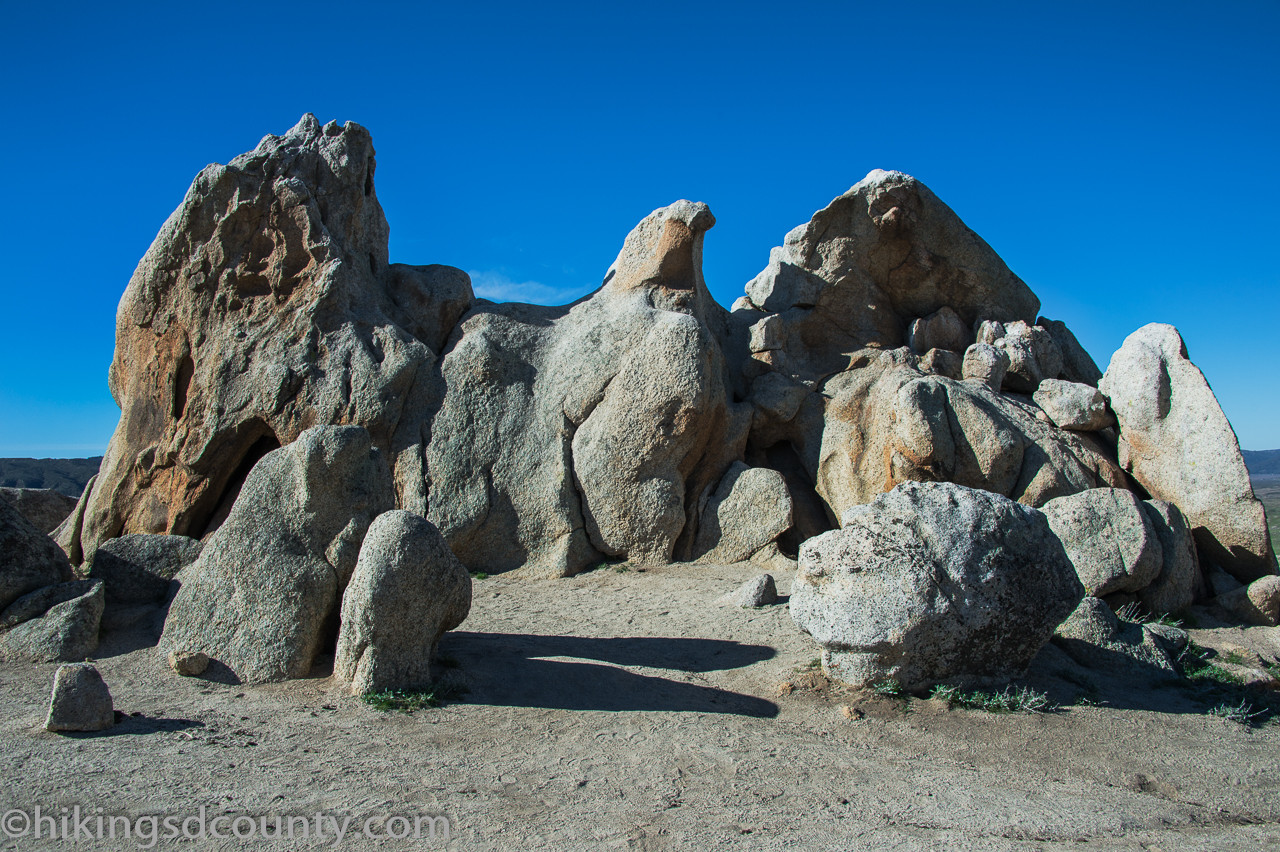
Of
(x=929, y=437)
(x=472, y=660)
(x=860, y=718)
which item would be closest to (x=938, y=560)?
(x=860, y=718)

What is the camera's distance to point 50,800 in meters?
4.43

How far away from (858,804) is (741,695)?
1.81 m

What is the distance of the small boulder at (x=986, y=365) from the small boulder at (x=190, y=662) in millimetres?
10709

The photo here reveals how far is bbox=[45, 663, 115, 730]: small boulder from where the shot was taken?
207 inches

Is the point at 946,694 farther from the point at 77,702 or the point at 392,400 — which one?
the point at 392,400

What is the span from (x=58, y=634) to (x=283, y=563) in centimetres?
214

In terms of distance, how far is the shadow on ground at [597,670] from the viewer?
247 inches

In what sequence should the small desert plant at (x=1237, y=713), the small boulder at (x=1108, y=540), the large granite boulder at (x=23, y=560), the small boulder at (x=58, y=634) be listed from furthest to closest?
1. the small boulder at (x=1108, y=540)
2. the large granite boulder at (x=23, y=560)
3. the small boulder at (x=58, y=634)
4. the small desert plant at (x=1237, y=713)

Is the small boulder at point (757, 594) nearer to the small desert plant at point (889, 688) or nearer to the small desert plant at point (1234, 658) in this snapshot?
the small desert plant at point (889, 688)

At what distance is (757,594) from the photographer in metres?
8.90

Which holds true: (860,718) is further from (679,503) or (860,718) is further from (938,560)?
(679,503)

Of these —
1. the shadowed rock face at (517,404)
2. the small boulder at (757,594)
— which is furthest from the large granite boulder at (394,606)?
the shadowed rock face at (517,404)

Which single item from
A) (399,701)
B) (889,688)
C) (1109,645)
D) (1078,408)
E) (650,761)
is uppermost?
(1078,408)

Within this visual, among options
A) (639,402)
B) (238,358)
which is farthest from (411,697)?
(238,358)
